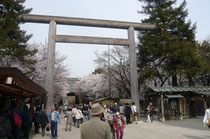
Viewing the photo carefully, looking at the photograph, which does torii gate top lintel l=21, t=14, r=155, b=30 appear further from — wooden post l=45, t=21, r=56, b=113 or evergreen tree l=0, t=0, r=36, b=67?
evergreen tree l=0, t=0, r=36, b=67

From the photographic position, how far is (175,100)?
653 inches

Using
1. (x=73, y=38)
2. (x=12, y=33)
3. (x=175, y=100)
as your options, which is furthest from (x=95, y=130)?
(x=12, y=33)

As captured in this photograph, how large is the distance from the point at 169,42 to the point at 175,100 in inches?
261

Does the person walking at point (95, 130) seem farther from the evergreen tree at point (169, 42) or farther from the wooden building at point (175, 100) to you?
the evergreen tree at point (169, 42)

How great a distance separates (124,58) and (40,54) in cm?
1230

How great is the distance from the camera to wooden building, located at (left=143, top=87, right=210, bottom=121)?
15.8 metres

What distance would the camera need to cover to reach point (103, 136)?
264 cm

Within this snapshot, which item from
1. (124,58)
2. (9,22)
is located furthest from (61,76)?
(9,22)

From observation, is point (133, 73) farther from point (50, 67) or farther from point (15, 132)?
point (15, 132)

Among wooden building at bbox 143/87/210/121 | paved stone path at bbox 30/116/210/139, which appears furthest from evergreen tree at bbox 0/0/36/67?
wooden building at bbox 143/87/210/121

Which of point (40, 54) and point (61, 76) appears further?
point (61, 76)

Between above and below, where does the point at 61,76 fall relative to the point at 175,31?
below

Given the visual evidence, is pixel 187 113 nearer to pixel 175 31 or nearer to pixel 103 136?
pixel 175 31

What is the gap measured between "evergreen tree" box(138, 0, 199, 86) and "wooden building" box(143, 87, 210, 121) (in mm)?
2473
